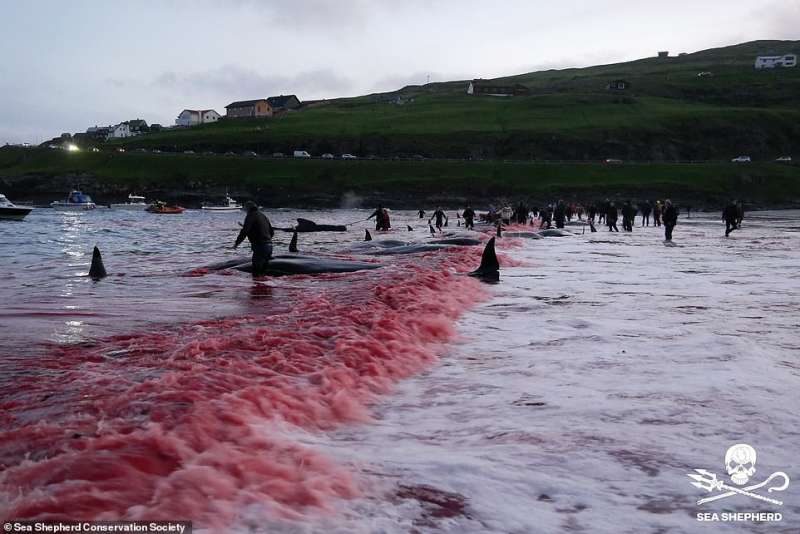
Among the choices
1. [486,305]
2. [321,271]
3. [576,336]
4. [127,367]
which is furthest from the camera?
[321,271]

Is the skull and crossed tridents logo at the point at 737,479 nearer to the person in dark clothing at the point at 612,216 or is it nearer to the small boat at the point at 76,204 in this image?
the person in dark clothing at the point at 612,216

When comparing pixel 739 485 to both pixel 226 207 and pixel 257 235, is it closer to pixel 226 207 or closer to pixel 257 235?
pixel 257 235

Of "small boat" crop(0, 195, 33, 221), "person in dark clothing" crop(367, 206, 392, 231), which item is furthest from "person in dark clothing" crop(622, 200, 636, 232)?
"small boat" crop(0, 195, 33, 221)

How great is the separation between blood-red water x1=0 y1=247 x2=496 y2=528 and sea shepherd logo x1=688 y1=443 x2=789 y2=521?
2600 millimetres

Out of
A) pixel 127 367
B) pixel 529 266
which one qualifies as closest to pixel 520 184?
pixel 529 266

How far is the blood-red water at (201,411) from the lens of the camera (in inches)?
193

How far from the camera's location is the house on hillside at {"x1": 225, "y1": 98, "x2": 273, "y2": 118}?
19100 centimetres

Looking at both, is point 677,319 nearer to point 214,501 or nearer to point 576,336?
point 576,336

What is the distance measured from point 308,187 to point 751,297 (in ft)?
292

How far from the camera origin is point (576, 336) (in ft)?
37.0

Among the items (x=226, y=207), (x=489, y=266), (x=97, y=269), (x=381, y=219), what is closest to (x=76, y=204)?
(x=226, y=207)

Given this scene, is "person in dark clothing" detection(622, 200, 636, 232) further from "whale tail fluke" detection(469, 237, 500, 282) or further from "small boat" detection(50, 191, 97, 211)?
"small boat" detection(50, 191, 97, 211)

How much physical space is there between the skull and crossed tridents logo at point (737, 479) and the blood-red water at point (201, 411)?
2638 mm

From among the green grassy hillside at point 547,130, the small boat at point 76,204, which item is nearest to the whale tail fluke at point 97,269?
the small boat at point 76,204
